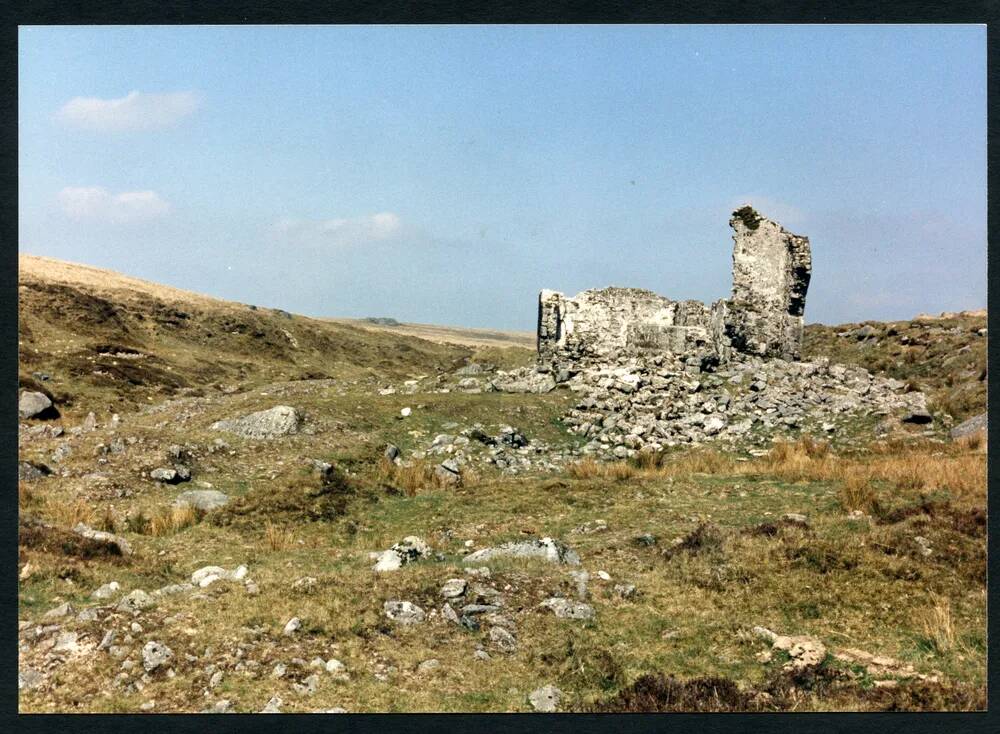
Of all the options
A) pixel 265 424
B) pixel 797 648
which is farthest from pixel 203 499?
pixel 797 648

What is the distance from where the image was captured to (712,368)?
24562 mm

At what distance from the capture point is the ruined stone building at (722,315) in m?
24.9

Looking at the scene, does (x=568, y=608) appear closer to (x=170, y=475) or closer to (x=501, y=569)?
(x=501, y=569)

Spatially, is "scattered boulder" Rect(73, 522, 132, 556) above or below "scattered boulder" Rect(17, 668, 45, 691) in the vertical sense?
above

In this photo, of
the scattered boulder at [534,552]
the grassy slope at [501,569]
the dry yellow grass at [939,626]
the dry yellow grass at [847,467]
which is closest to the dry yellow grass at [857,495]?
the dry yellow grass at [847,467]

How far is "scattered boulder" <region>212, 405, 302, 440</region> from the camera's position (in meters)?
17.5

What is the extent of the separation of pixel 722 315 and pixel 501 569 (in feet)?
61.1

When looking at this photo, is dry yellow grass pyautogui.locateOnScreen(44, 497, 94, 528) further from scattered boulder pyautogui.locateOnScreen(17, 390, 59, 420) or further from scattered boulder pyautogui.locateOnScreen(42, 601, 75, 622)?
scattered boulder pyautogui.locateOnScreen(17, 390, 59, 420)

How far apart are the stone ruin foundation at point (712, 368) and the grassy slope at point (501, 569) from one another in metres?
3.03

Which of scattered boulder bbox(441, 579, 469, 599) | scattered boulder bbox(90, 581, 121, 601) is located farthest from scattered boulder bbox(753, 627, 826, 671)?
scattered boulder bbox(90, 581, 121, 601)

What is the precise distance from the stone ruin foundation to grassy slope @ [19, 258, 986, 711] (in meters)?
3.03

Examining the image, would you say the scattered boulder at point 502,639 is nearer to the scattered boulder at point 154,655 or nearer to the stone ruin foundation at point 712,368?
the scattered boulder at point 154,655
